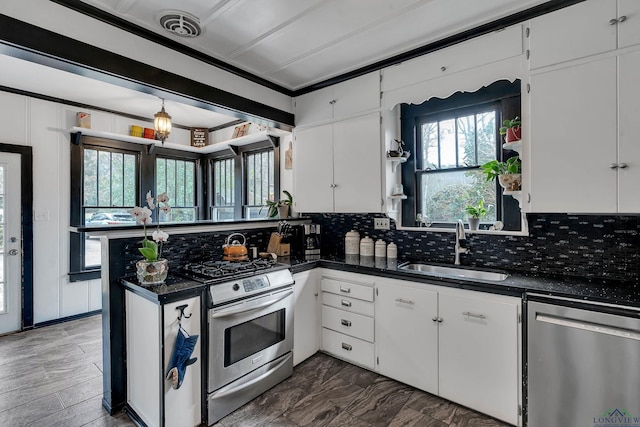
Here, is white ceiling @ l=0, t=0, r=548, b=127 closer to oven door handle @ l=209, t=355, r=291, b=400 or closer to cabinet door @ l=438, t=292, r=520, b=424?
cabinet door @ l=438, t=292, r=520, b=424

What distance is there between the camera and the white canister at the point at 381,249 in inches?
120

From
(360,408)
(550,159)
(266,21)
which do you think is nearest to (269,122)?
(266,21)

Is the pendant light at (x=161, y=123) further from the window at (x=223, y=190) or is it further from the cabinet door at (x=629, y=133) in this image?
the cabinet door at (x=629, y=133)

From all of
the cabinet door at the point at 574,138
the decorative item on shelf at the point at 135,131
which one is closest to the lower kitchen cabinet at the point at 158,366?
the cabinet door at the point at 574,138

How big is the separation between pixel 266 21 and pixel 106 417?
116 inches

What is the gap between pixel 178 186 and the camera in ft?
17.1

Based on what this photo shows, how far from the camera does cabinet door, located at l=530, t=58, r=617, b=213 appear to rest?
1.84 meters

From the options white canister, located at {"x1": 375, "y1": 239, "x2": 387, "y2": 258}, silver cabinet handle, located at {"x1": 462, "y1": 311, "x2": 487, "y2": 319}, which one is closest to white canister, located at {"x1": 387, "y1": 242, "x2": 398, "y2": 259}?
white canister, located at {"x1": 375, "y1": 239, "x2": 387, "y2": 258}

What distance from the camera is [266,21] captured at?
223cm

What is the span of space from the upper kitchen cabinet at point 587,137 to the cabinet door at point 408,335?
41.1 inches

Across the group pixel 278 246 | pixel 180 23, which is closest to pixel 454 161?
pixel 278 246

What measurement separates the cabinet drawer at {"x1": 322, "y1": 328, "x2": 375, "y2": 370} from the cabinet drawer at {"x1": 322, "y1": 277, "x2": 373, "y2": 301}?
0.38 m

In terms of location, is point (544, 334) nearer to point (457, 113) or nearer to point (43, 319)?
point (457, 113)

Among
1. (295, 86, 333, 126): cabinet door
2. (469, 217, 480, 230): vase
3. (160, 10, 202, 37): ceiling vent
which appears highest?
(160, 10, 202, 37): ceiling vent
